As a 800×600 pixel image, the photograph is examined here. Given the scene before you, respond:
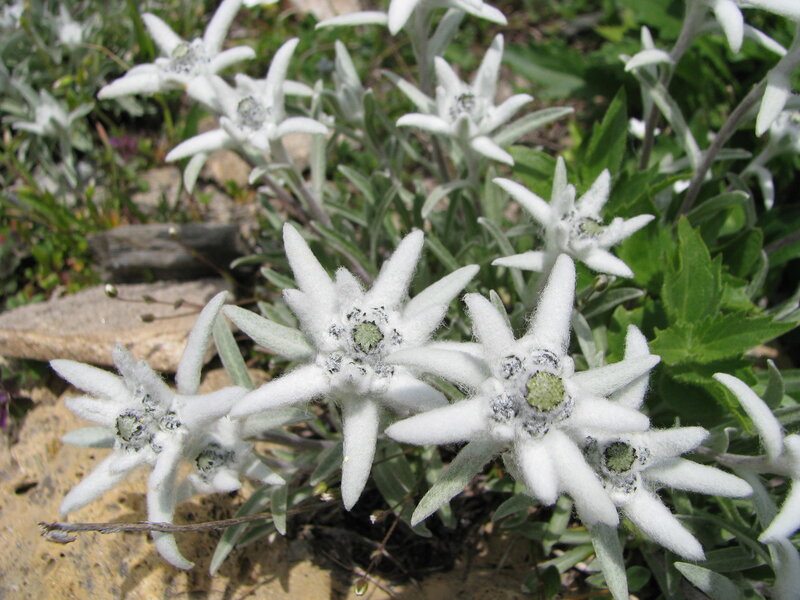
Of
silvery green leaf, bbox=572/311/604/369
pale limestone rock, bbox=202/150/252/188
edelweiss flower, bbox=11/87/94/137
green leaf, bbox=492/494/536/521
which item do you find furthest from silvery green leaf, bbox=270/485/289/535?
edelweiss flower, bbox=11/87/94/137

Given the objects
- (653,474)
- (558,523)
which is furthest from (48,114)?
(653,474)

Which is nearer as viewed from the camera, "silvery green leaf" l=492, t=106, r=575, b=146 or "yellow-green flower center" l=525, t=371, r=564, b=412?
"yellow-green flower center" l=525, t=371, r=564, b=412

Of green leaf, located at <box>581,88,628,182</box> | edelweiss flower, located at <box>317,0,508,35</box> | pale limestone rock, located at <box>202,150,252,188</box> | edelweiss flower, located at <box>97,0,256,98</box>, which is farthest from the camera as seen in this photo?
pale limestone rock, located at <box>202,150,252,188</box>

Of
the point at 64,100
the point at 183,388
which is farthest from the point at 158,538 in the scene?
the point at 64,100

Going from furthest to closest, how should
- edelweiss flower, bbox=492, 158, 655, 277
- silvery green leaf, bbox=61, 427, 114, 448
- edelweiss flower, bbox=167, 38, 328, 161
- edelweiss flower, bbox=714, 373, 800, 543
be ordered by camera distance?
edelweiss flower, bbox=167, 38, 328, 161
edelweiss flower, bbox=492, 158, 655, 277
silvery green leaf, bbox=61, 427, 114, 448
edelweiss flower, bbox=714, 373, 800, 543

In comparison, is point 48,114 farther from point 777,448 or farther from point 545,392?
point 777,448

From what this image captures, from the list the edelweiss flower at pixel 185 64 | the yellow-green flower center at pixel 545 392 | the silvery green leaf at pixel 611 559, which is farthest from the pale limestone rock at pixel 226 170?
the silvery green leaf at pixel 611 559

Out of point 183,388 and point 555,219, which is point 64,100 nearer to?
point 183,388

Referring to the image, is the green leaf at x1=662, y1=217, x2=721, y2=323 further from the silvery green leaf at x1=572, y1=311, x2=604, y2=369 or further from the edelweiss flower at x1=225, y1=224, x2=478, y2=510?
the edelweiss flower at x1=225, y1=224, x2=478, y2=510
